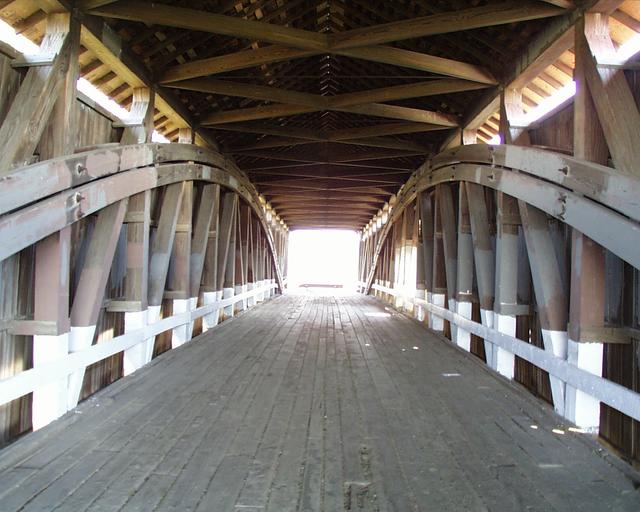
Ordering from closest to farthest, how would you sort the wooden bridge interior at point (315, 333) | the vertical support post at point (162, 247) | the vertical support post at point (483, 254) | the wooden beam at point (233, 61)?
the wooden bridge interior at point (315, 333)
the wooden beam at point (233, 61)
the vertical support post at point (483, 254)
the vertical support post at point (162, 247)

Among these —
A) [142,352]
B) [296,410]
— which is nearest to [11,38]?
[142,352]

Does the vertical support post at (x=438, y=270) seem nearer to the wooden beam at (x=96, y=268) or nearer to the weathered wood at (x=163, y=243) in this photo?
the weathered wood at (x=163, y=243)

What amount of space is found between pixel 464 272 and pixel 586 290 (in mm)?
2957

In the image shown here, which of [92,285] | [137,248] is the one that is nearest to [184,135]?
[137,248]

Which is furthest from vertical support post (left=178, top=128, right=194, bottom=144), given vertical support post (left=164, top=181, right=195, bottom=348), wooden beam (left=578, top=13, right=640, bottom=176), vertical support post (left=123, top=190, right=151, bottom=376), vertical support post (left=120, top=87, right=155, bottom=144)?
wooden beam (left=578, top=13, right=640, bottom=176)

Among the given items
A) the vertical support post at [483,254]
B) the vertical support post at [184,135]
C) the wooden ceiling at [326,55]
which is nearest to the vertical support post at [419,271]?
the wooden ceiling at [326,55]

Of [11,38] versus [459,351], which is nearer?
[11,38]

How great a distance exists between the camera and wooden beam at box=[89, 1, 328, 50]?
4.08m

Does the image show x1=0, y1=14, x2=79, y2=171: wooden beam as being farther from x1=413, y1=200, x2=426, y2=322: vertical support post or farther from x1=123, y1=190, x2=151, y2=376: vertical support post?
x1=413, y1=200, x2=426, y2=322: vertical support post

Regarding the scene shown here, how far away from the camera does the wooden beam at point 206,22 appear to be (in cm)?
408

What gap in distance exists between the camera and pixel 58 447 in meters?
2.76

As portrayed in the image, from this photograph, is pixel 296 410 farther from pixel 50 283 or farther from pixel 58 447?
pixel 50 283

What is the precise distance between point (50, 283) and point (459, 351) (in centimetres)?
436

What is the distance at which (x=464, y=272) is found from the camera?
20.8 feet
